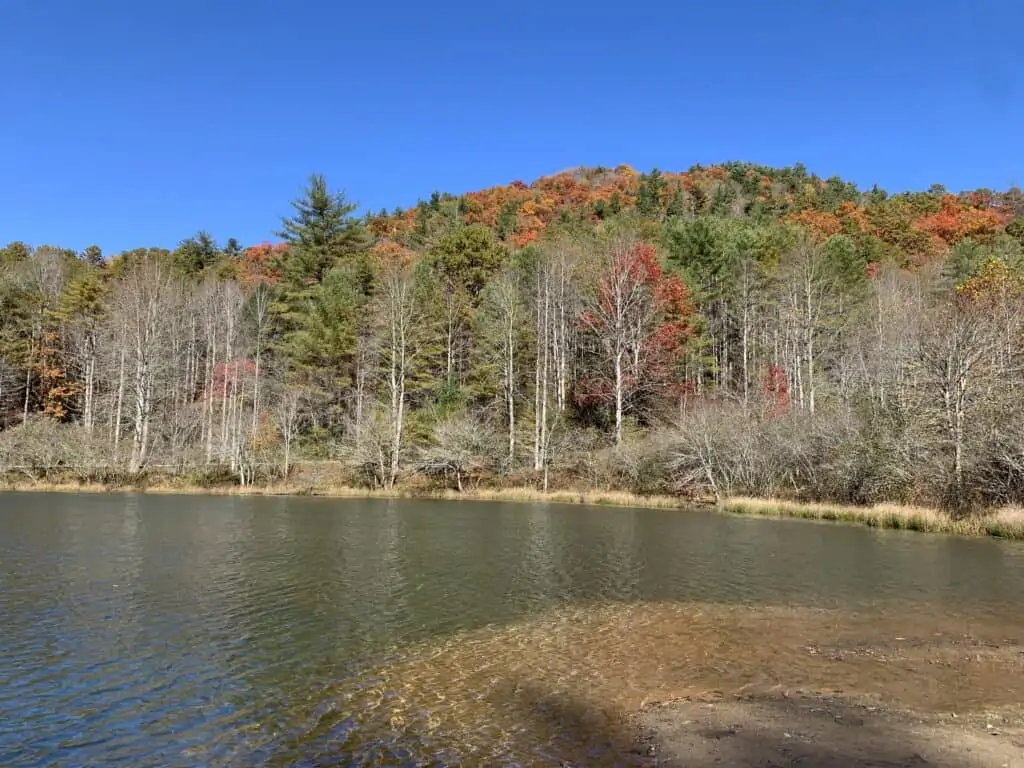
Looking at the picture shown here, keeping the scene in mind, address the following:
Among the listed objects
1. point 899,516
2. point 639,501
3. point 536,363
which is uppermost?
point 536,363

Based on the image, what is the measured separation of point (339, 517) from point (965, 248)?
53.9 m

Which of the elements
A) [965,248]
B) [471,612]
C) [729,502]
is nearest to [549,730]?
[471,612]

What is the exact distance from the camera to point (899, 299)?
4962 cm

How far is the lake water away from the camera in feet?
27.7

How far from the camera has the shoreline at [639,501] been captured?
26.4m

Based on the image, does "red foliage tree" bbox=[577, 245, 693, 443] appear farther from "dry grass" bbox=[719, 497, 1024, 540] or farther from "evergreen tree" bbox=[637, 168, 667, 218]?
"evergreen tree" bbox=[637, 168, 667, 218]

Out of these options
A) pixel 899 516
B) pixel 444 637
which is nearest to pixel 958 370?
pixel 899 516

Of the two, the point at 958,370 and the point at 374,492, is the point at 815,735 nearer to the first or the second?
the point at 958,370

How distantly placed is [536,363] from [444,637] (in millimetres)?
37658

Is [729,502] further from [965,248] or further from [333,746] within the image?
[965,248]

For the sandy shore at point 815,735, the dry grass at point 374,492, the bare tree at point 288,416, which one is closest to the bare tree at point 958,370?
the dry grass at point 374,492

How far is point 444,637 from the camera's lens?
12.7 m

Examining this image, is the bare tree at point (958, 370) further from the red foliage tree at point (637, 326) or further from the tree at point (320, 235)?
the tree at point (320, 235)

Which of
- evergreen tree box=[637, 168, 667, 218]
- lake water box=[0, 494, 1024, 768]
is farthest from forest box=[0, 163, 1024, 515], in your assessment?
evergreen tree box=[637, 168, 667, 218]
